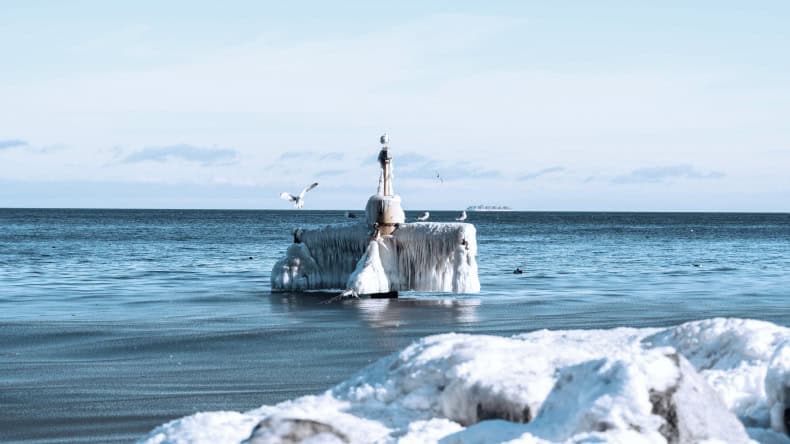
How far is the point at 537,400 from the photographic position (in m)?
6.60

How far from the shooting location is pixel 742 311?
Result: 28.3 meters

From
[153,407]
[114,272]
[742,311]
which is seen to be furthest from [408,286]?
[114,272]

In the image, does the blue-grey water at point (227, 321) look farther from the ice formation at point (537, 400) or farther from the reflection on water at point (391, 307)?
the ice formation at point (537, 400)

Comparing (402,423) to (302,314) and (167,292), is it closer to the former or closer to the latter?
(302,314)

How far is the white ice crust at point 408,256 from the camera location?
92.1 feet

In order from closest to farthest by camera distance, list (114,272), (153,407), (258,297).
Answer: (153,407)
(258,297)
(114,272)

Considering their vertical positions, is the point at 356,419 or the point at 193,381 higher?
the point at 356,419

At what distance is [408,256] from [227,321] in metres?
5.45

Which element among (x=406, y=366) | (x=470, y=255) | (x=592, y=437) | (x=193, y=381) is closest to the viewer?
(x=592, y=437)

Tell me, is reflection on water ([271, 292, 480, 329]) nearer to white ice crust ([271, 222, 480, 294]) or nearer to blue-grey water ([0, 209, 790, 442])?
blue-grey water ([0, 209, 790, 442])

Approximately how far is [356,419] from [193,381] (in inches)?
396

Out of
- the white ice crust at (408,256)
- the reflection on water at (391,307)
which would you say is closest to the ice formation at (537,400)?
the reflection on water at (391,307)

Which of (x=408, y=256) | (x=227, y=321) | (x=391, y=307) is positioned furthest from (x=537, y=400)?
(x=408, y=256)

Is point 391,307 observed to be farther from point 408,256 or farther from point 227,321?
point 227,321
